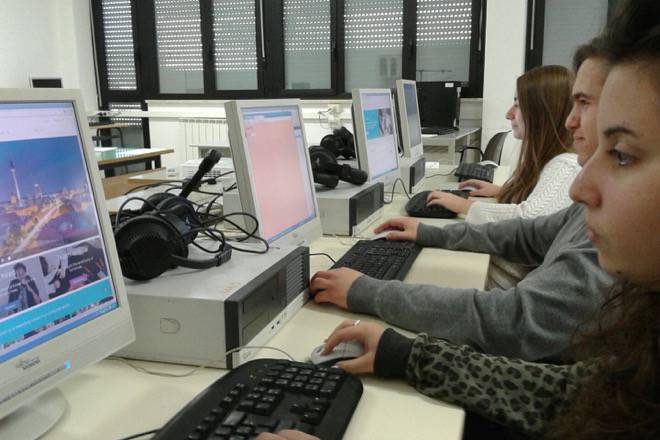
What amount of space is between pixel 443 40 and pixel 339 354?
16.0 feet

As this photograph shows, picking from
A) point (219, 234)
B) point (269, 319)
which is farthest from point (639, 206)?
point (219, 234)

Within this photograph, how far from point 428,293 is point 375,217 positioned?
988 mm

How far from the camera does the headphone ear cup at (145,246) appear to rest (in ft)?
3.28

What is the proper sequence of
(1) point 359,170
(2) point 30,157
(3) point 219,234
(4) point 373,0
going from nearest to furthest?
1. (2) point 30,157
2. (3) point 219,234
3. (1) point 359,170
4. (4) point 373,0

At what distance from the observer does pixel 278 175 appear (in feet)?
4.61

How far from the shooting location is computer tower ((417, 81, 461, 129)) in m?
4.75

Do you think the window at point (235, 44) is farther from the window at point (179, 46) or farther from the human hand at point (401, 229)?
the human hand at point (401, 229)

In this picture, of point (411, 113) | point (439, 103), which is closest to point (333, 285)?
point (411, 113)

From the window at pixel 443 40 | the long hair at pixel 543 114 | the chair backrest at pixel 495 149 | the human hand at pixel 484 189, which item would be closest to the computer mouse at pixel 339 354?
the long hair at pixel 543 114

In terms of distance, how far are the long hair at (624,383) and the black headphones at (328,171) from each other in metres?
1.19

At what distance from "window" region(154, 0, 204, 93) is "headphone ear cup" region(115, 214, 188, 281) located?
5519 mm

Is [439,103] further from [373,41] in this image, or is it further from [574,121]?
[574,121]

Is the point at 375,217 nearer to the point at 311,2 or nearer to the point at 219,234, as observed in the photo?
the point at 219,234

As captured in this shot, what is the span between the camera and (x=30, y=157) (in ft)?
2.48
